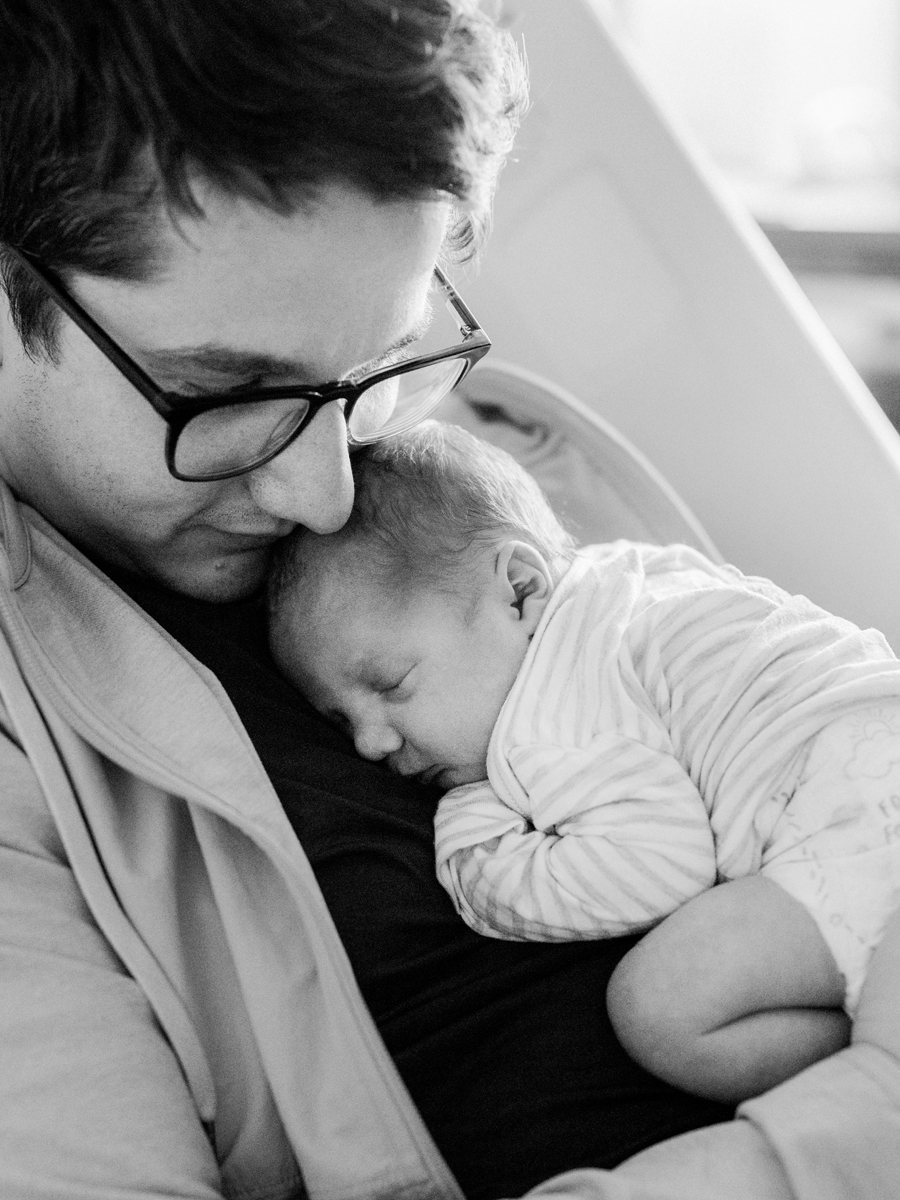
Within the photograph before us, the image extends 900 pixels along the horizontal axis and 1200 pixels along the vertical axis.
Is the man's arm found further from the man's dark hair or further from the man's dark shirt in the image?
the man's dark hair

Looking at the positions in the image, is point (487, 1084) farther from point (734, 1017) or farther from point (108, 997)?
point (108, 997)

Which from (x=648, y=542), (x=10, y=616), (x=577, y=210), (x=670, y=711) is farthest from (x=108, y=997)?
(x=577, y=210)

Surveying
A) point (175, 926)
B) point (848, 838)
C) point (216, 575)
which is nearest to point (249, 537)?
point (216, 575)

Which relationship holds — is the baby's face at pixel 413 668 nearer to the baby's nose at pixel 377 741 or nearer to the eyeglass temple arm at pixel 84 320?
the baby's nose at pixel 377 741

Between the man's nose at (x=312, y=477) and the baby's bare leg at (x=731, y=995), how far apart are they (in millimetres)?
492

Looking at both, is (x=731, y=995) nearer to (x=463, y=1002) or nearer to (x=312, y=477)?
(x=463, y=1002)

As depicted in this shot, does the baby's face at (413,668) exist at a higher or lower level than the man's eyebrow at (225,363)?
lower

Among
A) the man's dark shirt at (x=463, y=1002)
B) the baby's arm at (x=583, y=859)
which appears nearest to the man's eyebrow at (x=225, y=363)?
the man's dark shirt at (x=463, y=1002)

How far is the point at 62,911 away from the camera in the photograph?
3.10ft

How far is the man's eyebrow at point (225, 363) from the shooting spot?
0.99 m

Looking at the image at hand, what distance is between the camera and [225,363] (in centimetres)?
100

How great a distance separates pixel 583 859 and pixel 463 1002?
166mm

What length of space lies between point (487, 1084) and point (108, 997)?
34 centimetres

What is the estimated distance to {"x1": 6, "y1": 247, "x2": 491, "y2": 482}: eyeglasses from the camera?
3.21ft
